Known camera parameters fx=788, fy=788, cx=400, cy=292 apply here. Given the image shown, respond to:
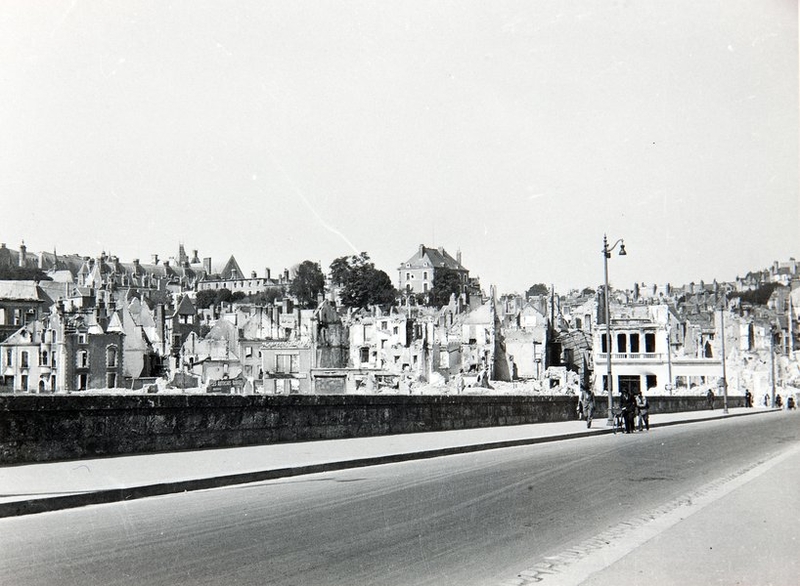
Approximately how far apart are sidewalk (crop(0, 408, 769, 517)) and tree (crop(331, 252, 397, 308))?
114m

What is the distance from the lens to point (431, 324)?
355 feet

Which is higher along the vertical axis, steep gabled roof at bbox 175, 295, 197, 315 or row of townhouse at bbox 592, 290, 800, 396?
steep gabled roof at bbox 175, 295, 197, 315

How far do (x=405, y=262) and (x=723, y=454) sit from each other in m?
162

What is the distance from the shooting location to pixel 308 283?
148625mm

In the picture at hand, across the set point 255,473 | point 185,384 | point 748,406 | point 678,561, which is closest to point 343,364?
point 255,473

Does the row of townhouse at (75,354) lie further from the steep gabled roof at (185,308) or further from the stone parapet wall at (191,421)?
the stone parapet wall at (191,421)

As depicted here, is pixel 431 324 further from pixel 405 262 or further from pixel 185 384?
pixel 405 262

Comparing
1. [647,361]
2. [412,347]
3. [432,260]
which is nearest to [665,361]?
[647,361]

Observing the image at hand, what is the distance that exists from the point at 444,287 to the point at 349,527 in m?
148

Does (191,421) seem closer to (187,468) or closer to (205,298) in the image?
(187,468)

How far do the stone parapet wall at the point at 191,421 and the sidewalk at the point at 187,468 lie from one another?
44 cm

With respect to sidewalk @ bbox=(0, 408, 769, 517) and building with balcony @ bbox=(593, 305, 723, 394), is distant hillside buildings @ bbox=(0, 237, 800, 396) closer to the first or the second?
building with balcony @ bbox=(593, 305, 723, 394)

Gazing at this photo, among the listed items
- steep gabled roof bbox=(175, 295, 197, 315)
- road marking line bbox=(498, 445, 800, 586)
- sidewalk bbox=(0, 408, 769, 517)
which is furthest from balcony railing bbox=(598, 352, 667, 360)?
steep gabled roof bbox=(175, 295, 197, 315)

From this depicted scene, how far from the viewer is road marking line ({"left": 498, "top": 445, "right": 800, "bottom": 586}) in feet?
23.7
